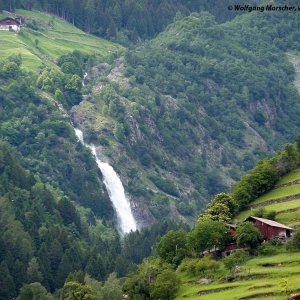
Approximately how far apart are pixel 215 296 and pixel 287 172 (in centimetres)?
4452

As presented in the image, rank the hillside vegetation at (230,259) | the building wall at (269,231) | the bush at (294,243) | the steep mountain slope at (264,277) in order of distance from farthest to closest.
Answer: the building wall at (269,231) → the bush at (294,243) → the hillside vegetation at (230,259) → the steep mountain slope at (264,277)

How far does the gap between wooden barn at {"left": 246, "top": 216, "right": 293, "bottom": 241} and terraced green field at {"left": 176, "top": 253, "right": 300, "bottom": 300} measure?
16.5ft

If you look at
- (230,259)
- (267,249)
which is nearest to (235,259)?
(230,259)

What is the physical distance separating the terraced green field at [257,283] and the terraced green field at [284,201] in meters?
12.0

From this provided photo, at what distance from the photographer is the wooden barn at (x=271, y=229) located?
152 metres

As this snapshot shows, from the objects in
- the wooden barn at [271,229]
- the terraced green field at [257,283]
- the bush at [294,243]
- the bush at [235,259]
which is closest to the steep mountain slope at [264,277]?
the terraced green field at [257,283]

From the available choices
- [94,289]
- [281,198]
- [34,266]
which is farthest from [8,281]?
[281,198]

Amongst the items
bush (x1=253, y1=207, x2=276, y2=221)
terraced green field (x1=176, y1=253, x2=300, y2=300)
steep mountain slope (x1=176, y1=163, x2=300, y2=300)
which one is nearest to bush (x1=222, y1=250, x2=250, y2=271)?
steep mountain slope (x1=176, y1=163, x2=300, y2=300)

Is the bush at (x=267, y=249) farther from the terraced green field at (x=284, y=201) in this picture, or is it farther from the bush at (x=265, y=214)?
the bush at (x=265, y=214)

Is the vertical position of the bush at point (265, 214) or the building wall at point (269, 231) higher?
the bush at point (265, 214)

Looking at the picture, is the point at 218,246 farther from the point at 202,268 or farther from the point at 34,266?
the point at 34,266

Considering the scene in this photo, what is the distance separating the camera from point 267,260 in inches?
5763

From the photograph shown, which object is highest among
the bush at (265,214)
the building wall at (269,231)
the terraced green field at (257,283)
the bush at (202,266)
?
the bush at (265,214)

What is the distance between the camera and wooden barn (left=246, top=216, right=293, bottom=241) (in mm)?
152250
